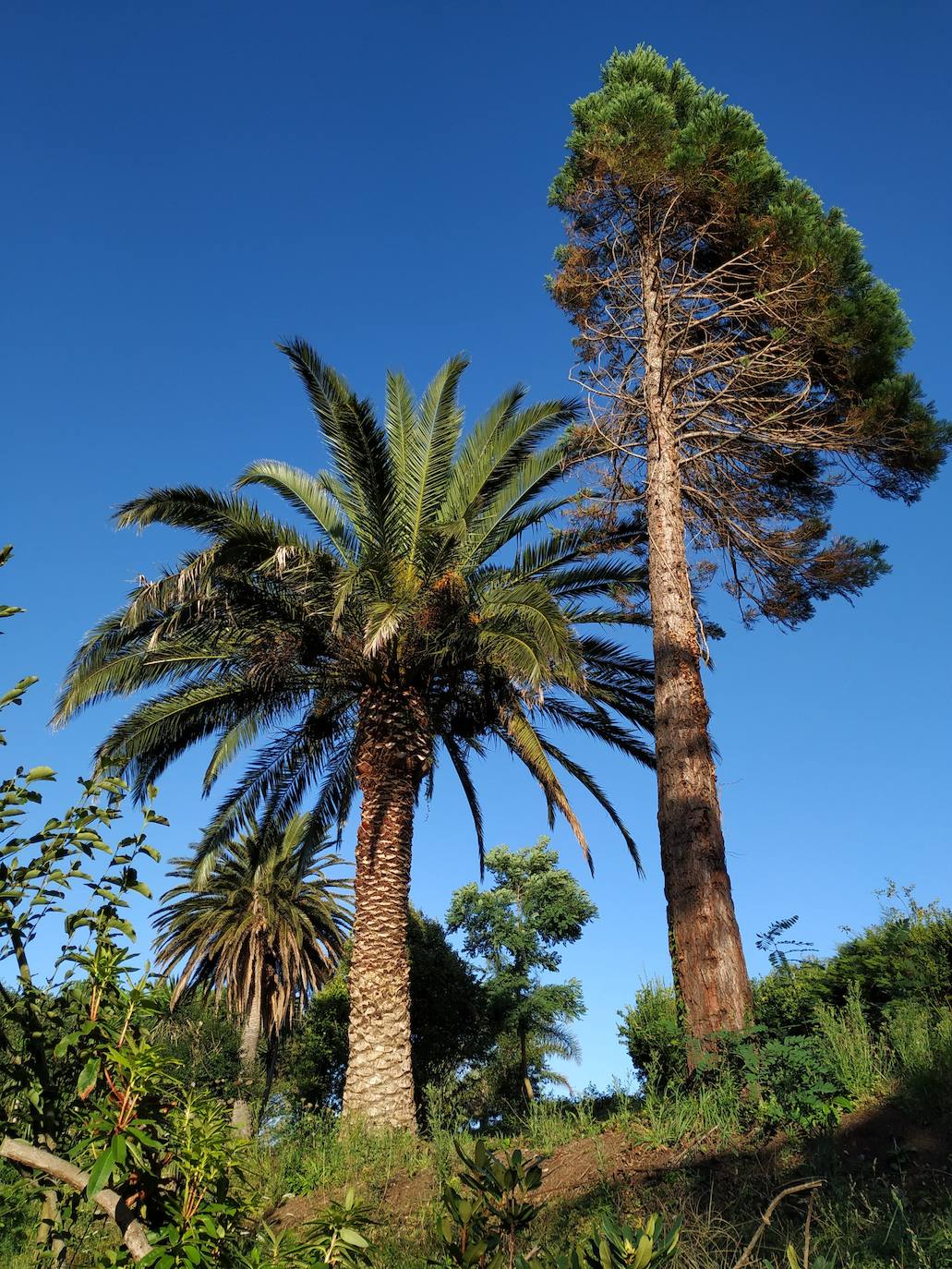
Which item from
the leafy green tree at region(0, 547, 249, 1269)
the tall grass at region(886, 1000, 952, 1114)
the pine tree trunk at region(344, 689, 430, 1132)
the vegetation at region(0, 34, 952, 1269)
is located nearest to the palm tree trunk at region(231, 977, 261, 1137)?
the vegetation at region(0, 34, 952, 1269)

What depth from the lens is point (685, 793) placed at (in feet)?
30.4

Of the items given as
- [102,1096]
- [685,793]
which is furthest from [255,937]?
[102,1096]

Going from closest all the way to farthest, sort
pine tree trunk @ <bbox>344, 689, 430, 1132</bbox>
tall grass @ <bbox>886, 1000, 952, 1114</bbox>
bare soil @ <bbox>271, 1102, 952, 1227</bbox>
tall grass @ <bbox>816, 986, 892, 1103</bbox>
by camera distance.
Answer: bare soil @ <bbox>271, 1102, 952, 1227</bbox> < tall grass @ <bbox>886, 1000, 952, 1114</bbox> < tall grass @ <bbox>816, 986, 892, 1103</bbox> < pine tree trunk @ <bbox>344, 689, 430, 1132</bbox>

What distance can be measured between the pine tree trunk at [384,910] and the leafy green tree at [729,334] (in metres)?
3.94

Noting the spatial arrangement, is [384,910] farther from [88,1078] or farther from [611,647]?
[88,1078]

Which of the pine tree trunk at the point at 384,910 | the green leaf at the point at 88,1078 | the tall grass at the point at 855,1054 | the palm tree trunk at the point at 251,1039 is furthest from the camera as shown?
the palm tree trunk at the point at 251,1039

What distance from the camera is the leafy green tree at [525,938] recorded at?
25.0 m

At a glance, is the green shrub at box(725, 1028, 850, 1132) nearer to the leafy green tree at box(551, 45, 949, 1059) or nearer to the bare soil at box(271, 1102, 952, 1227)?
the bare soil at box(271, 1102, 952, 1227)

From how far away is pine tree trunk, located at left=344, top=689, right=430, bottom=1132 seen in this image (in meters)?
10.4

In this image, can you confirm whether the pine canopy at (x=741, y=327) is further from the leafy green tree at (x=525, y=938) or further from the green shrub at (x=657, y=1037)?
the leafy green tree at (x=525, y=938)

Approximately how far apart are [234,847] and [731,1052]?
16574mm

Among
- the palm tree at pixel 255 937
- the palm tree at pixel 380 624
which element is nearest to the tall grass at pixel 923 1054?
the palm tree at pixel 380 624

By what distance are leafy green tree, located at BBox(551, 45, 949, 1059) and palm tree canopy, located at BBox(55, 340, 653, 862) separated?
1.19 meters

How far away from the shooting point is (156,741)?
12672 mm
